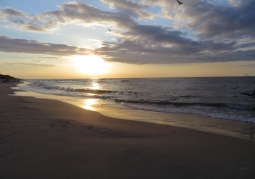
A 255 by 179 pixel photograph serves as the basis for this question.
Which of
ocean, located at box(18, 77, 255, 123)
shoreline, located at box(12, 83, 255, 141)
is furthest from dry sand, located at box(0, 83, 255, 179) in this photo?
ocean, located at box(18, 77, 255, 123)

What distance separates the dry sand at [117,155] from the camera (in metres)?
3.66

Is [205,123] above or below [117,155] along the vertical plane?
below

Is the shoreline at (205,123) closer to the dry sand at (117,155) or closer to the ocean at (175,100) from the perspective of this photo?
the dry sand at (117,155)

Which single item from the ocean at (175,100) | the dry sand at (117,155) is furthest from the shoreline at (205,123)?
the ocean at (175,100)

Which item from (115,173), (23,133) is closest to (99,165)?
(115,173)

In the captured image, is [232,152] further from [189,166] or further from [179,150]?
[189,166]

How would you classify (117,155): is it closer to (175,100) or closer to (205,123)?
(205,123)

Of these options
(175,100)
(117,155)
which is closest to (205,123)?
(117,155)

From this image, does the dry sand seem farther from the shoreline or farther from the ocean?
the ocean

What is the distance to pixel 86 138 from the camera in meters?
5.73

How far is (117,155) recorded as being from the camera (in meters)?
4.46

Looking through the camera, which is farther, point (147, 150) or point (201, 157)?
point (147, 150)

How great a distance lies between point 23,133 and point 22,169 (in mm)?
2552

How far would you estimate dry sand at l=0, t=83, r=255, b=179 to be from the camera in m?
3.66
